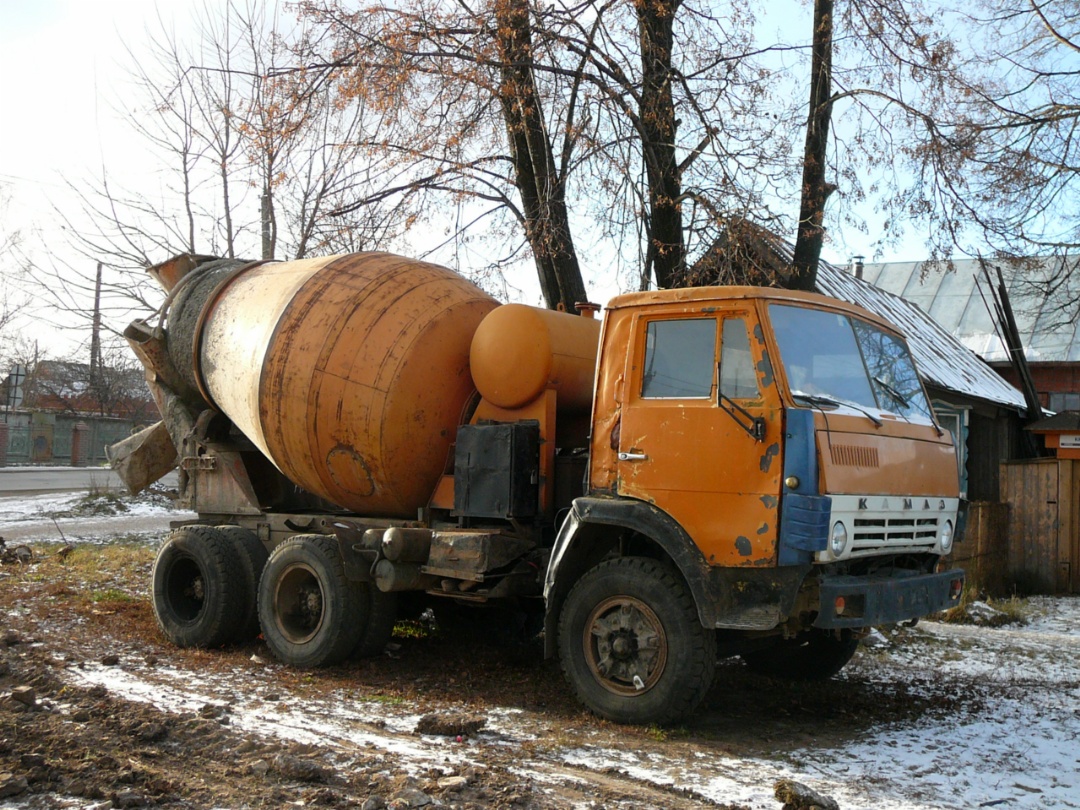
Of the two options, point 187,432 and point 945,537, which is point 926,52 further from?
point 187,432

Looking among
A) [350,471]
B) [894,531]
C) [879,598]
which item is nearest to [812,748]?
[879,598]

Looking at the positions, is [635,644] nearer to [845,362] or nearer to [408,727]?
[408,727]

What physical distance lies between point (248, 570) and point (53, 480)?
27.5m

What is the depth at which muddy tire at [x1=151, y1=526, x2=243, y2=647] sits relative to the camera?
26.1 feet

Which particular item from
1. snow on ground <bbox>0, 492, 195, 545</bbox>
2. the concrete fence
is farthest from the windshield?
the concrete fence

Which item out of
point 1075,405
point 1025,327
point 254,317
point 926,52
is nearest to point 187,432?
point 254,317

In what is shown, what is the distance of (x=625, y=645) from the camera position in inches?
233

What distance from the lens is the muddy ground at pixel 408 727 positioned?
4.49 meters

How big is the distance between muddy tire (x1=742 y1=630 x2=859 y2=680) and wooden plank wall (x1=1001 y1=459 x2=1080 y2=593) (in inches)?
324

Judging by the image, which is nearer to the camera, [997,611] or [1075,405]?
[997,611]

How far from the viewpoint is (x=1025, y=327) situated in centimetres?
2591

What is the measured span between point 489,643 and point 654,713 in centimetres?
293

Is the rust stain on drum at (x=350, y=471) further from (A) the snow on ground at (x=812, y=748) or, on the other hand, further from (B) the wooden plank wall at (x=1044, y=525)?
(B) the wooden plank wall at (x=1044, y=525)

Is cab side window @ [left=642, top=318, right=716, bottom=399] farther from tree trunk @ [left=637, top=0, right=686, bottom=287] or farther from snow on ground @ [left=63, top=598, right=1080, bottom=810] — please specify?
tree trunk @ [left=637, top=0, right=686, bottom=287]
